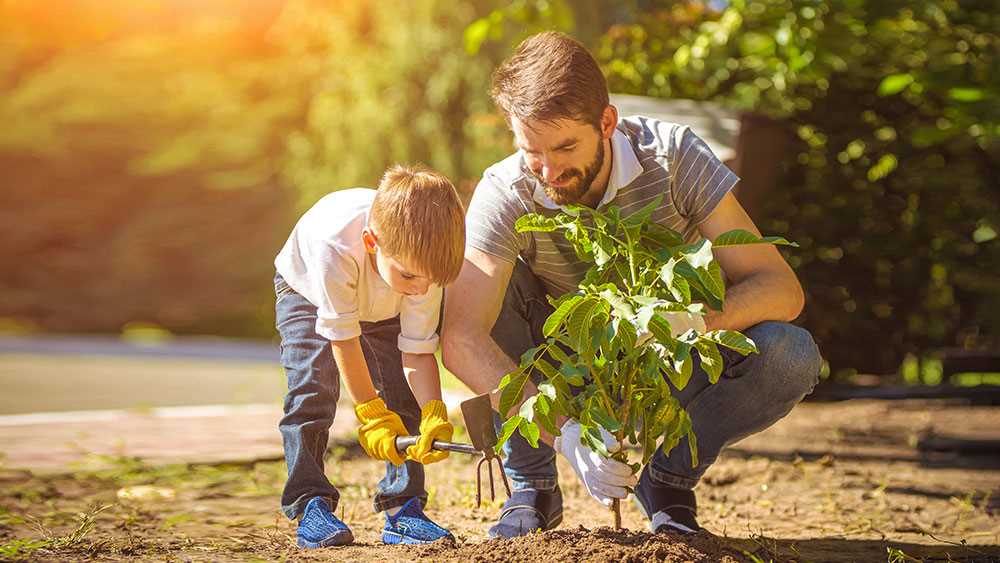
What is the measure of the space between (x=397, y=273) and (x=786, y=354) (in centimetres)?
98

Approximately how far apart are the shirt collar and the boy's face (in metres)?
0.39

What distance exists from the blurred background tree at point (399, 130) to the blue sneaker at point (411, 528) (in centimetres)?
229

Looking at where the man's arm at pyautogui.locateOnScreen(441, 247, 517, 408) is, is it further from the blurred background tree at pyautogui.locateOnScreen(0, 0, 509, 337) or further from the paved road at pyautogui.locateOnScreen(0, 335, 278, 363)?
the blurred background tree at pyautogui.locateOnScreen(0, 0, 509, 337)

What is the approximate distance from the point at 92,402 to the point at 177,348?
491cm

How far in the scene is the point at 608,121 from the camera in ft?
8.86

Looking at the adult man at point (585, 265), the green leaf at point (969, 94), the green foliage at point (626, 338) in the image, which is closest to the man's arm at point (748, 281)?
the adult man at point (585, 265)

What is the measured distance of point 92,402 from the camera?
6.86 m

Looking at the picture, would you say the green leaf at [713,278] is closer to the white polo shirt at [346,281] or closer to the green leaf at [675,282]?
the green leaf at [675,282]

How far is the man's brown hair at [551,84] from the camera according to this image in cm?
256

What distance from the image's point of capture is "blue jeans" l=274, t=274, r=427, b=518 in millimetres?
2752

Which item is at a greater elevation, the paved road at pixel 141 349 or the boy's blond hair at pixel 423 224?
the boy's blond hair at pixel 423 224

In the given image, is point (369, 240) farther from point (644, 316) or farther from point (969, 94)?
point (969, 94)

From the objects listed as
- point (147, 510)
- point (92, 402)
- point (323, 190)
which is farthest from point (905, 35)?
point (323, 190)

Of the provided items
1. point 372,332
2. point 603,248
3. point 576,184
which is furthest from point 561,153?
point 372,332
